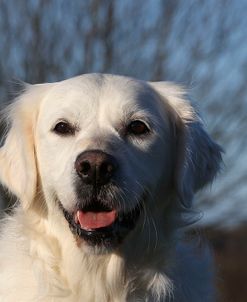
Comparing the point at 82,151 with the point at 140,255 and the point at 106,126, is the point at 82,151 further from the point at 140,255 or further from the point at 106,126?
the point at 140,255

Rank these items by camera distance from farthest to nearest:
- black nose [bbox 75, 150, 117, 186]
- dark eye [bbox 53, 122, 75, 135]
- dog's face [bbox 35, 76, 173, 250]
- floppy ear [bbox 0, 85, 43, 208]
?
floppy ear [bbox 0, 85, 43, 208], dark eye [bbox 53, 122, 75, 135], dog's face [bbox 35, 76, 173, 250], black nose [bbox 75, 150, 117, 186]

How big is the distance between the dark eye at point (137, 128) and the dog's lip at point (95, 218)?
489mm

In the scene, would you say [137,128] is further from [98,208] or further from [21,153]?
[21,153]

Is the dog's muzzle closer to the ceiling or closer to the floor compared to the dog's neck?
closer to the ceiling

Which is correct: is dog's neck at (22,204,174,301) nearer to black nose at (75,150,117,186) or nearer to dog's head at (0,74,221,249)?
dog's head at (0,74,221,249)

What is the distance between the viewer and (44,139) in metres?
4.34

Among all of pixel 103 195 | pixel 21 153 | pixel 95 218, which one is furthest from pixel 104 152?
pixel 21 153

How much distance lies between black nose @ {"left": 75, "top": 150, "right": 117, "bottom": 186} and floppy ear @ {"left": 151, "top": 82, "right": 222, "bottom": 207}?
0.65 m

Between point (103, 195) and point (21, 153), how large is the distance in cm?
72

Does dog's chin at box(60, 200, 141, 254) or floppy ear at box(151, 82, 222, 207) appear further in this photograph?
floppy ear at box(151, 82, 222, 207)

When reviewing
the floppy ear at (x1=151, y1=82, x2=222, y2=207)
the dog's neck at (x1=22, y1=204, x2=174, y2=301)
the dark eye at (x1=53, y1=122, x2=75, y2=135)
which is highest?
the dark eye at (x1=53, y1=122, x2=75, y2=135)

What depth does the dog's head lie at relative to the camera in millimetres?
3969

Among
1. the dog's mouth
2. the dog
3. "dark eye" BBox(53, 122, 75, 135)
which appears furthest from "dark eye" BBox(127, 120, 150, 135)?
the dog's mouth

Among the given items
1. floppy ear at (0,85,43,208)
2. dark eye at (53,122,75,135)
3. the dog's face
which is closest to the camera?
the dog's face
